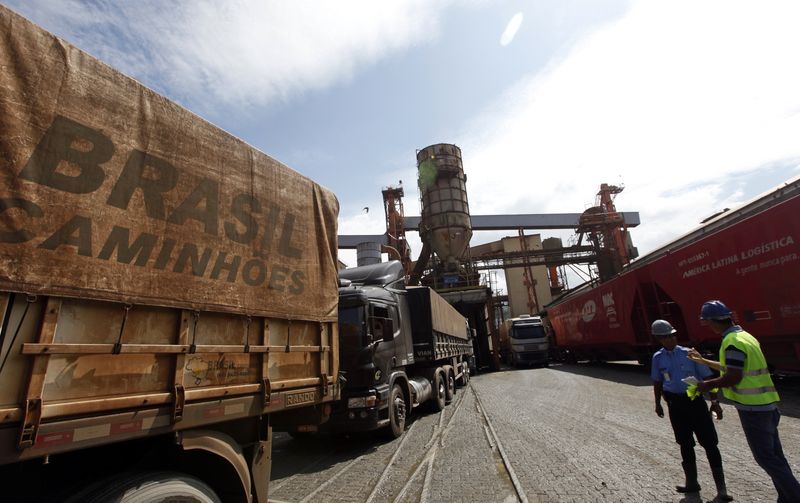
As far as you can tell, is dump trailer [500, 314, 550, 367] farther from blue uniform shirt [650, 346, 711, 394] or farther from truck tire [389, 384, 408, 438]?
blue uniform shirt [650, 346, 711, 394]

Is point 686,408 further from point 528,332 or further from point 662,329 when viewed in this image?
point 528,332

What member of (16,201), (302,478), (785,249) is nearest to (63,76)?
(16,201)

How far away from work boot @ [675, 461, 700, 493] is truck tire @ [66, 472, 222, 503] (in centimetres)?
459

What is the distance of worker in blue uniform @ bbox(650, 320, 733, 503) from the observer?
13.3ft

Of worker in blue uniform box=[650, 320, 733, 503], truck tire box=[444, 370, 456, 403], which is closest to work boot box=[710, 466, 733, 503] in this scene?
worker in blue uniform box=[650, 320, 733, 503]

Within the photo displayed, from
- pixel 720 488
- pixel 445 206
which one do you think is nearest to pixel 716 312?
pixel 720 488

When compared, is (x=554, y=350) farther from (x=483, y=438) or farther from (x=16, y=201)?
(x=16, y=201)

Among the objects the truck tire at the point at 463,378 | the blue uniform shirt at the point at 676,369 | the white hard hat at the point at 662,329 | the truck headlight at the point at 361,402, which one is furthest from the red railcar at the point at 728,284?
the truck headlight at the point at 361,402

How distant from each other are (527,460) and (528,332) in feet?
61.9

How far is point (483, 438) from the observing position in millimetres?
6977

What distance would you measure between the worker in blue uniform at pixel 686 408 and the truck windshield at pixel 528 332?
19.3m

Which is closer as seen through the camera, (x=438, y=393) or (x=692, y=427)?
(x=692, y=427)

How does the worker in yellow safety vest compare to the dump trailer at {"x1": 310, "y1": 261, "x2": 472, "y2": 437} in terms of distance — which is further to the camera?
the dump trailer at {"x1": 310, "y1": 261, "x2": 472, "y2": 437}

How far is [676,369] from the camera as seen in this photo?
449 centimetres
